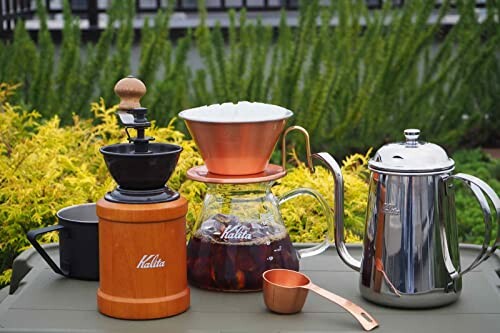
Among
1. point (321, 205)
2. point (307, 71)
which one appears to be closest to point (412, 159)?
point (321, 205)

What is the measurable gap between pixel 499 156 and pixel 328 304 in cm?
453

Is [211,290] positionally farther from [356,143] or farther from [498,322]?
[356,143]

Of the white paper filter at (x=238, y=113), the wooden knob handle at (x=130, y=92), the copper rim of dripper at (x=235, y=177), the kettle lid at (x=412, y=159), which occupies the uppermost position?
the wooden knob handle at (x=130, y=92)

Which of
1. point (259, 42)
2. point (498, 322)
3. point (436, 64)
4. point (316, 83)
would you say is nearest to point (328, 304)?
point (498, 322)

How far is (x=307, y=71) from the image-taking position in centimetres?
491

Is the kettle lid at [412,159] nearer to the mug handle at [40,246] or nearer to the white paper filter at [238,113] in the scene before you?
the white paper filter at [238,113]

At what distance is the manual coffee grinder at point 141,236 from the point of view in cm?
160

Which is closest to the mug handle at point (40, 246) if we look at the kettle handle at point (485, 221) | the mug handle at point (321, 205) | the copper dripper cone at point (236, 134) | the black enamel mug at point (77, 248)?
the black enamel mug at point (77, 248)

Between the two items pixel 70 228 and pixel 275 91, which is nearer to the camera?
pixel 70 228

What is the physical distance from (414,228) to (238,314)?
362 millimetres

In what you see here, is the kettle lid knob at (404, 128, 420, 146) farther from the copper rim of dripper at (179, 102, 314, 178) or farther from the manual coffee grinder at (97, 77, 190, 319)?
the manual coffee grinder at (97, 77, 190, 319)

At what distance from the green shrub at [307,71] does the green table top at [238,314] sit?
278 cm

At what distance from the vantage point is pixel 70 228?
6.08 ft

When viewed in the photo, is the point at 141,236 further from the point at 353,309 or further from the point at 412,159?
the point at 412,159
